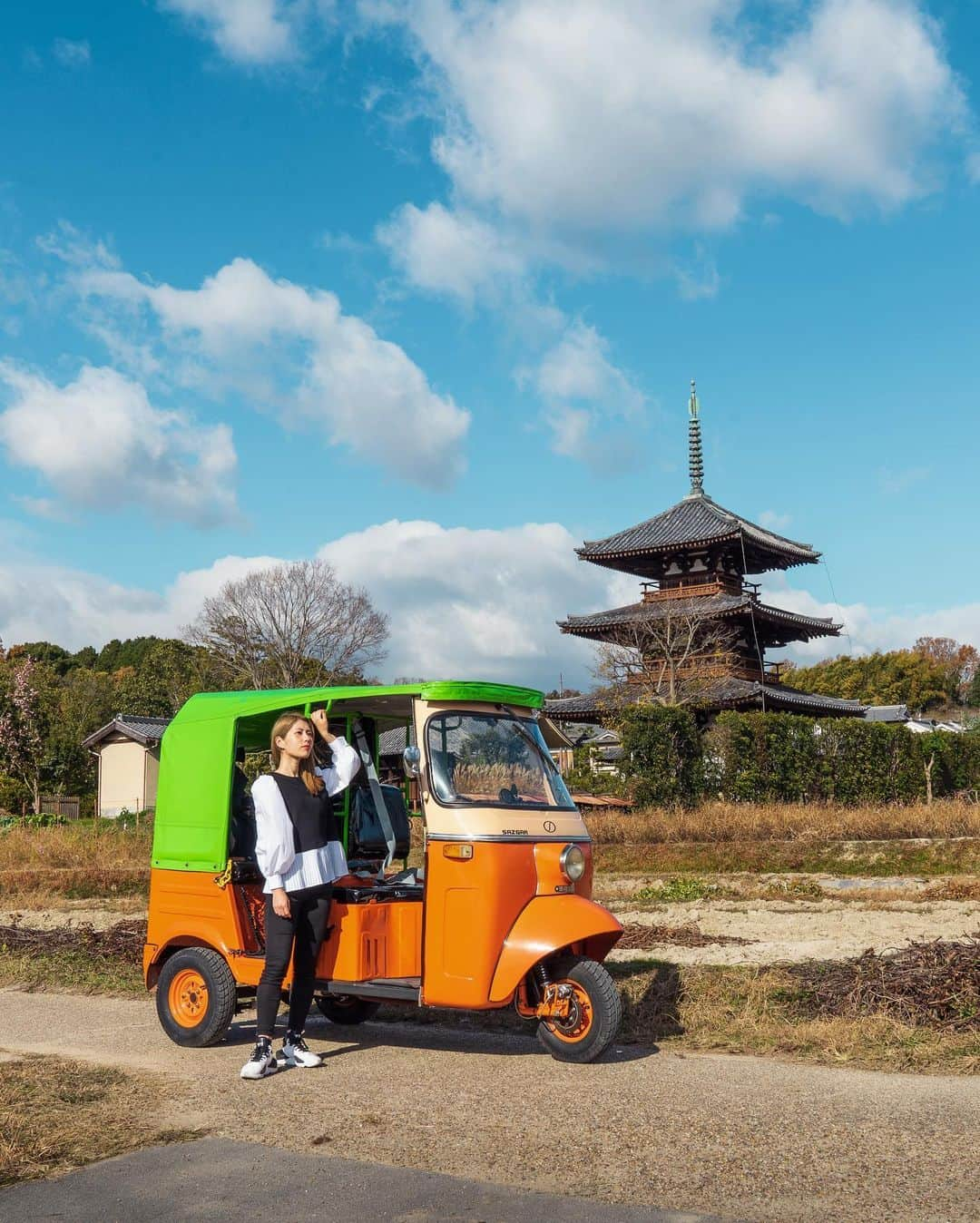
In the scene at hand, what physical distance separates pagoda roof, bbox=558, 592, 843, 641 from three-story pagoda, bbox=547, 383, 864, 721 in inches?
1.7

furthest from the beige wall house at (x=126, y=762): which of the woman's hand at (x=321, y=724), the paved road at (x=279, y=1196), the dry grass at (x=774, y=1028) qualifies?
the paved road at (x=279, y=1196)

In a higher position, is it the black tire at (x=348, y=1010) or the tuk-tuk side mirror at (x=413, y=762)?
the tuk-tuk side mirror at (x=413, y=762)

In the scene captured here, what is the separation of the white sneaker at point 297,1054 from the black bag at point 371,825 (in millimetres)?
1692

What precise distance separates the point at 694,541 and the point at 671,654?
16.6ft

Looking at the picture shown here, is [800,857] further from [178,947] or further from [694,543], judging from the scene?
[694,543]

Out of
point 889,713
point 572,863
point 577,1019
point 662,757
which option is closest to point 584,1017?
point 577,1019

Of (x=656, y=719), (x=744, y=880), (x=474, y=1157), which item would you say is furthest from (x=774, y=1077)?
(x=656, y=719)

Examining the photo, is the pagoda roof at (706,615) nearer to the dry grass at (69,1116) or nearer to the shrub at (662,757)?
the shrub at (662,757)

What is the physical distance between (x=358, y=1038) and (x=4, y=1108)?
8.69 ft

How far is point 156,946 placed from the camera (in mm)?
8312

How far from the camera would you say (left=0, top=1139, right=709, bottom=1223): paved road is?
179 inches

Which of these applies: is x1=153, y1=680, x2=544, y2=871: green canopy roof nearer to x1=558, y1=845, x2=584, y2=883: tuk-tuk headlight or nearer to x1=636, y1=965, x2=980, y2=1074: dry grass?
x1=558, y1=845, x2=584, y2=883: tuk-tuk headlight

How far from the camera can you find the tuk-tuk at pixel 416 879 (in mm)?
6965

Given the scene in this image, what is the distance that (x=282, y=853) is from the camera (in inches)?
281
